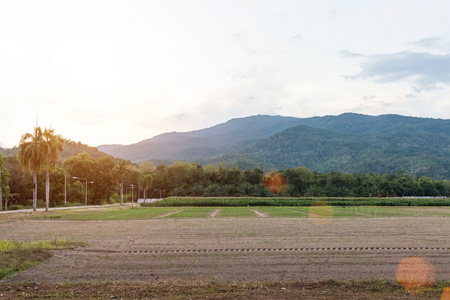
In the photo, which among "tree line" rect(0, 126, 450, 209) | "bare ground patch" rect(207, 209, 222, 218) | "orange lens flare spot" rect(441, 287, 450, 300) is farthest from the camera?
"tree line" rect(0, 126, 450, 209)

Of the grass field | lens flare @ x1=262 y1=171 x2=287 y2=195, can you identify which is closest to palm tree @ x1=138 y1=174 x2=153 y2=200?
lens flare @ x1=262 y1=171 x2=287 y2=195

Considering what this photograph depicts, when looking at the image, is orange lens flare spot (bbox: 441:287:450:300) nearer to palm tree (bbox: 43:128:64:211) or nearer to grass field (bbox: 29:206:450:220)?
grass field (bbox: 29:206:450:220)

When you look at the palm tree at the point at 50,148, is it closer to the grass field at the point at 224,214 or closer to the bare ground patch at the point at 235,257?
the grass field at the point at 224,214

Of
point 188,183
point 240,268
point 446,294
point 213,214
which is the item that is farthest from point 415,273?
point 188,183

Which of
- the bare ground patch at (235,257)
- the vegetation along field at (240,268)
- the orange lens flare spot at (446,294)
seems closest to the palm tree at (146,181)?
the bare ground patch at (235,257)

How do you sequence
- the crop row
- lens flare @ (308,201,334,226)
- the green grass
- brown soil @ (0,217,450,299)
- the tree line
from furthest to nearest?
1. the tree line
2. the crop row
3. lens flare @ (308,201,334,226)
4. the green grass
5. brown soil @ (0,217,450,299)

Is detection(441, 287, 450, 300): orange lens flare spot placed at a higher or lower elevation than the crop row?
higher

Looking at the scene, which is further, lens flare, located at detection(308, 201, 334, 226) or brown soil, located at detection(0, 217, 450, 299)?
lens flare, located at detection(308, 201, 334, 226)

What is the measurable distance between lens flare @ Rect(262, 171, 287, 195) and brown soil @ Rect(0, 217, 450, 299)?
308 ft

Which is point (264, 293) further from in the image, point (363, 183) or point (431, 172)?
point (431, 172)

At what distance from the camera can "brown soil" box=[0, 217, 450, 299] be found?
1326 centimetres

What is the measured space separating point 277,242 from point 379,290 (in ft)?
31.1

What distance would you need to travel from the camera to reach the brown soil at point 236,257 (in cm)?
1326

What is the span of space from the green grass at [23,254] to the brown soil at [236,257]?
0.50 m
